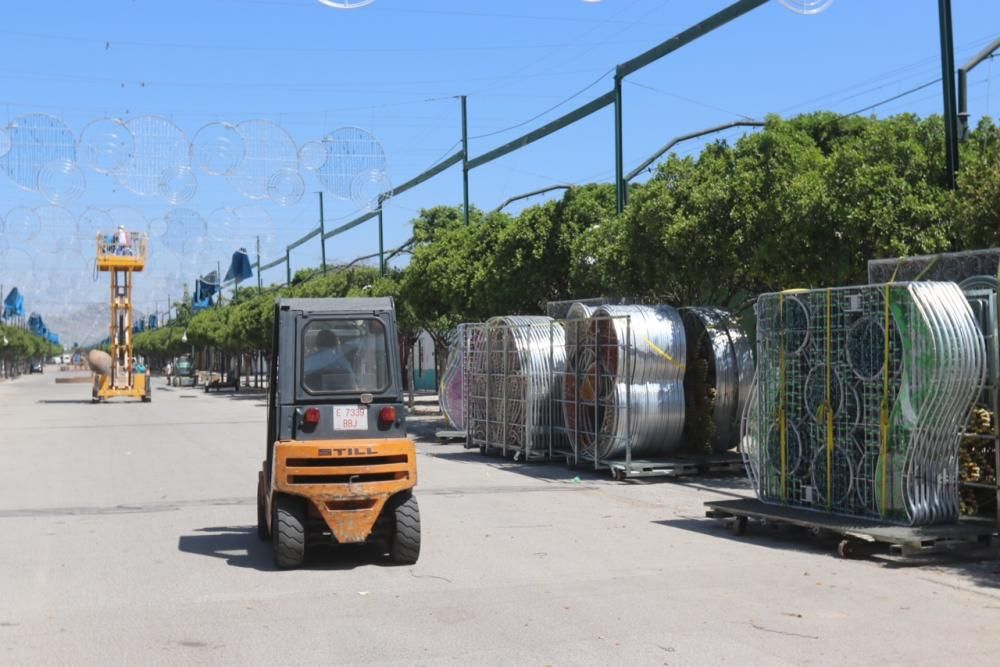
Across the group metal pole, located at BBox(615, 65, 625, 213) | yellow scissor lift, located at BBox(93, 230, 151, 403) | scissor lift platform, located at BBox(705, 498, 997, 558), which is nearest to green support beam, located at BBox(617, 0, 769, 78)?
metal pole, located at BBox(615, 65, 625, 213)

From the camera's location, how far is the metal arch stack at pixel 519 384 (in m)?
20.0

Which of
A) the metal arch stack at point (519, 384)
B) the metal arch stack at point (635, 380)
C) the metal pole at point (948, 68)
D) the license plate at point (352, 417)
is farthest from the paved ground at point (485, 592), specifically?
the metal pole at point (948, 68)

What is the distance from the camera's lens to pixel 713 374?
59.0ft

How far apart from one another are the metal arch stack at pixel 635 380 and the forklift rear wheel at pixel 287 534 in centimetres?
832

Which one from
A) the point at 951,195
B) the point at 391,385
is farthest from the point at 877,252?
the point at 391,385

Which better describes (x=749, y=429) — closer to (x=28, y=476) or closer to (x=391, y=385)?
(x=391, y=385)

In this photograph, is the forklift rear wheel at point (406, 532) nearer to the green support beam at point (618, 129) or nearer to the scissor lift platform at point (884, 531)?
the scissor lift platform at point (884, 531)

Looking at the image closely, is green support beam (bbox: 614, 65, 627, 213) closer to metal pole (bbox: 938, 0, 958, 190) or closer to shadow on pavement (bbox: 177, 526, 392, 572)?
metal pole (bbox: 938, 0, 958, 190)

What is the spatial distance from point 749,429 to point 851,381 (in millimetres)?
2150

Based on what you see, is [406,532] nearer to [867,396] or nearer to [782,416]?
[782,416]

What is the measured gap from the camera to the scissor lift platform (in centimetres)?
977

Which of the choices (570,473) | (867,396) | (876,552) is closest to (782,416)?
(867,396)

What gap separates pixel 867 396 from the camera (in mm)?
10508

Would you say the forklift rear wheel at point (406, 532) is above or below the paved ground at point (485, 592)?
above
